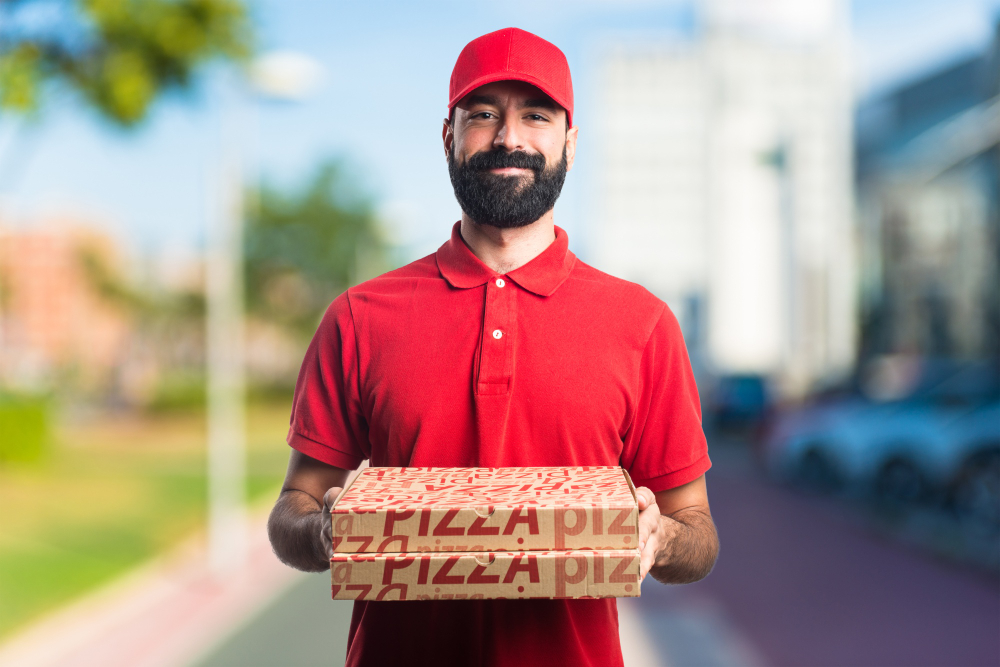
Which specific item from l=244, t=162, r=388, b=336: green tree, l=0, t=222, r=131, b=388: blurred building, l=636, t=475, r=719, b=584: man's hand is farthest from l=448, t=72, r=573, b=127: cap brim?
l=244, t=162, r=388, b=336: green tree

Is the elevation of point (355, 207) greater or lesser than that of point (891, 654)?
greater

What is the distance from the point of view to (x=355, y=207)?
175 ft

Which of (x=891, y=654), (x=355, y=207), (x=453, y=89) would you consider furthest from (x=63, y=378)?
(x=453, y=89)

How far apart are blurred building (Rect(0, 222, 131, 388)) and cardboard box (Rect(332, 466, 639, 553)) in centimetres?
2416

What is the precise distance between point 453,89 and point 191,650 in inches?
279

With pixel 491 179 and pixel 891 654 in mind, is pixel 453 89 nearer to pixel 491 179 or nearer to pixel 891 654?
pixel 491 179

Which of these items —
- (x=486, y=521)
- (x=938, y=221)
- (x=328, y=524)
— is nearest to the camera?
(x=486, y=521)

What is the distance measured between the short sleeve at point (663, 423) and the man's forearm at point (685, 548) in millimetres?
82

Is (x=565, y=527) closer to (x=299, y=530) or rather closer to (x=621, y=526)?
(x=621, y=526)

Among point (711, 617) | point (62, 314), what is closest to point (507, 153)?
point (711, 617)

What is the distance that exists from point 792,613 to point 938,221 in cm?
2401

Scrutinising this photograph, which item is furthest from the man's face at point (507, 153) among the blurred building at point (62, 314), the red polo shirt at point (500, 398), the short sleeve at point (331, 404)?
the blurred building at point (62, 314)

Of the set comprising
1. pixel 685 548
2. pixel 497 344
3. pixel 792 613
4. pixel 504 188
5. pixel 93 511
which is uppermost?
pixel 504 188

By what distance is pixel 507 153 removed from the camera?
2090 millimetres
